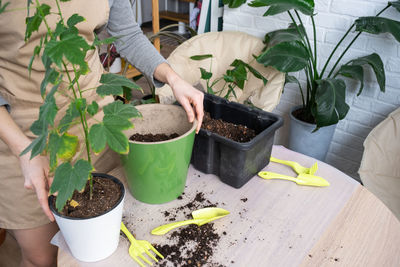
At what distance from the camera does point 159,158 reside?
0.76 meters

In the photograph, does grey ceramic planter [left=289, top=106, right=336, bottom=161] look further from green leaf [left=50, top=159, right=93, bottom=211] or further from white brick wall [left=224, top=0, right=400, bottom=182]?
green leaf [left=50, top=159, right=93, bottom=211]

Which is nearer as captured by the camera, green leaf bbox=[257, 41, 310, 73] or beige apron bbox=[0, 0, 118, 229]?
beige apron bbox=[0, 0, 118, 229]

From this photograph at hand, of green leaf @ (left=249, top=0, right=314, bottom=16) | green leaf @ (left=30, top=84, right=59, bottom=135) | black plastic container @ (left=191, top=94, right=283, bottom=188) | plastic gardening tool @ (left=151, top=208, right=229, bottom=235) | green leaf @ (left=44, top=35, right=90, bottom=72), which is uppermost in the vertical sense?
green leaf @ (left=44, top=35, right=90, bottom=72)

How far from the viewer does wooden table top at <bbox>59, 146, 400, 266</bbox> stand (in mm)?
704

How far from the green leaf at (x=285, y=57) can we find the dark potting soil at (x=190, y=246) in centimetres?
83

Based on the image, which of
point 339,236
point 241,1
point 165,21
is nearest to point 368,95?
point 241,1

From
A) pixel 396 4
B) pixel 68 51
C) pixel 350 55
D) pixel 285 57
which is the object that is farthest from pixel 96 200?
pixel 350 55

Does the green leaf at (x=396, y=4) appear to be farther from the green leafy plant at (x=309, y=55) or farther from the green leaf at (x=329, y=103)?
the green leaf at (x=329, y=103)

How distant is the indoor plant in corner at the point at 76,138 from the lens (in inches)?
20.3

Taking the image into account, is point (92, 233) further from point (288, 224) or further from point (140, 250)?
point (288, 224)

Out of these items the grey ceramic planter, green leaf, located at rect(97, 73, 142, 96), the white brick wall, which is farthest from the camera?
the grey ceramic planter

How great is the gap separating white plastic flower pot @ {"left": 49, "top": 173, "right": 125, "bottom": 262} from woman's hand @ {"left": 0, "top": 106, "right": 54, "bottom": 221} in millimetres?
22

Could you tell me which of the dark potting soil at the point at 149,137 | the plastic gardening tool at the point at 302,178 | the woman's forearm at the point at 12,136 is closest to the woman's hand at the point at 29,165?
the woman's forearm at the point at 12,136

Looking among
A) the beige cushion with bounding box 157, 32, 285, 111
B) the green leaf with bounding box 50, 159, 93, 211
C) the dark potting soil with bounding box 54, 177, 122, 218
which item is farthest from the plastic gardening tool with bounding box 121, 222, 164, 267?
the beige cushion with bounding box 157, 32, 285, 111
